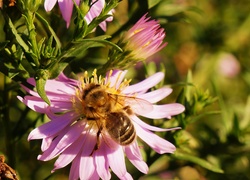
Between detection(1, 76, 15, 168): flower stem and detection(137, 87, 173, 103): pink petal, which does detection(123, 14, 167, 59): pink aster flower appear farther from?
detection(1, 76, 15, 168): flower stem

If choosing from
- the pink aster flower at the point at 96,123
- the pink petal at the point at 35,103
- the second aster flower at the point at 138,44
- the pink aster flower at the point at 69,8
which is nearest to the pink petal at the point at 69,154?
the pink aster flower at the point at 96,123

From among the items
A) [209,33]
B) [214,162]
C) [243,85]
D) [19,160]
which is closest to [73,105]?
[19,160]

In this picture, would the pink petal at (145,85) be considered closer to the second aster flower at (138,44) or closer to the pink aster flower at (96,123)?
the pink aster flower at (96,123)

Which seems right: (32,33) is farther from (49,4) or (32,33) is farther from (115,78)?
(115,78)

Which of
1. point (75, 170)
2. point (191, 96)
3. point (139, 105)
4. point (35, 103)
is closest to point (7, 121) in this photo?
point (35, 103)

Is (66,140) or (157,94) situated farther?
(157,94)

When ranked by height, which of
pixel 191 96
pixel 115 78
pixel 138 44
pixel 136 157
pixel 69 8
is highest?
pixel 69 8

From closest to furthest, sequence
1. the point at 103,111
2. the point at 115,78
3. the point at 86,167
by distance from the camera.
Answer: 1. the point at 86,167
2. the point at 103,111
3. the point at 115,78

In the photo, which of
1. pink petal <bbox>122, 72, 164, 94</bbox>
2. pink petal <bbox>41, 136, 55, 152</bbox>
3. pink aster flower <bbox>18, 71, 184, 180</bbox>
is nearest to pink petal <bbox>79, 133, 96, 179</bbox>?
pink aster flower <bbox>18, 71, 184, 180</bbox>
